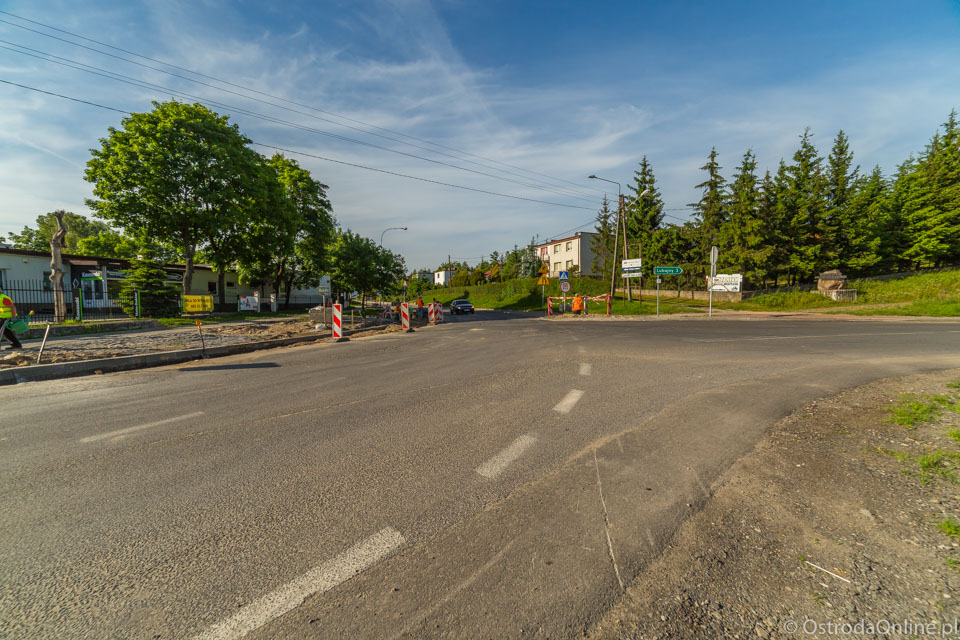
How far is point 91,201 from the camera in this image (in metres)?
22.0

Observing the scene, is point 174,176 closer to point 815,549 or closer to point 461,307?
point 461,307

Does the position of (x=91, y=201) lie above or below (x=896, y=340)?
above

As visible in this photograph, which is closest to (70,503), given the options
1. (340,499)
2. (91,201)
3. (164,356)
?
(340,499)

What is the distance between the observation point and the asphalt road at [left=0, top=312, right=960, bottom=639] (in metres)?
1.83

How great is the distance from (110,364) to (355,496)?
936 cm

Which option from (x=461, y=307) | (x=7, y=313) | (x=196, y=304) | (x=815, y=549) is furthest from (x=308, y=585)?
(x=461, y=307)

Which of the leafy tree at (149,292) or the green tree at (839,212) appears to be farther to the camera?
the green tree at (839,212)

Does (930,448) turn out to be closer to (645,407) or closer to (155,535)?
(645,407)

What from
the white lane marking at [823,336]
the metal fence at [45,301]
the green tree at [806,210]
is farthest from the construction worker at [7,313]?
the green tree at [806,210]

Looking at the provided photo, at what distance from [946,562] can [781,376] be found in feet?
18.0

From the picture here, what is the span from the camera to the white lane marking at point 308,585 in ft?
5.58

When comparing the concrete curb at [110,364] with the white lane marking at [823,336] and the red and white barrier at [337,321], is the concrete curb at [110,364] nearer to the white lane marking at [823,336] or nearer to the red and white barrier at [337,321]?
the red and white barrier at [337,321]

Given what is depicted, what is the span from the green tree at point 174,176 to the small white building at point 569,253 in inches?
1717

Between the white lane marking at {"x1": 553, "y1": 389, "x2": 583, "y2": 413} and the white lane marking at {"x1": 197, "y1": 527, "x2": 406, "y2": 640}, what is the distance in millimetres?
3070
